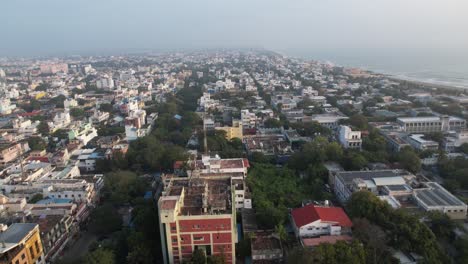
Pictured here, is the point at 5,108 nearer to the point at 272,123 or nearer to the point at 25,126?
the point at 25,126

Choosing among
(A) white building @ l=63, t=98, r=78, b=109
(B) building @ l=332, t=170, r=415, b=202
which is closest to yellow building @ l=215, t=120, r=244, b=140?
(B) building @ l=332, t=170, r=415, b=202

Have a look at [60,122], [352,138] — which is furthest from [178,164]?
[60,122]

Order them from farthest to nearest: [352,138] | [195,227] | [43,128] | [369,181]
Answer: [43,128] → [352,138] → [369,181] → [195,227]

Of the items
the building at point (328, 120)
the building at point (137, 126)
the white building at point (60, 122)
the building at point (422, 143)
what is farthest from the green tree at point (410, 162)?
the white building at point (60, 122)

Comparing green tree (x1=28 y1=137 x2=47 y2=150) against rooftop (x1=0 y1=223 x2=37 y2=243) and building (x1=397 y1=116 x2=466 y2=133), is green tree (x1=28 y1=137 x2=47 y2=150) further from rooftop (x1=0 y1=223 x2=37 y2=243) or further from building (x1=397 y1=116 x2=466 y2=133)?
building (x1=397 y1=116 x2=466 y2=133)

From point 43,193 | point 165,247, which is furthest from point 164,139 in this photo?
point 165,247

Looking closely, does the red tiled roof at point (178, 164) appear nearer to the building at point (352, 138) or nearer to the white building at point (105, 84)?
the building at point (352, 138)
